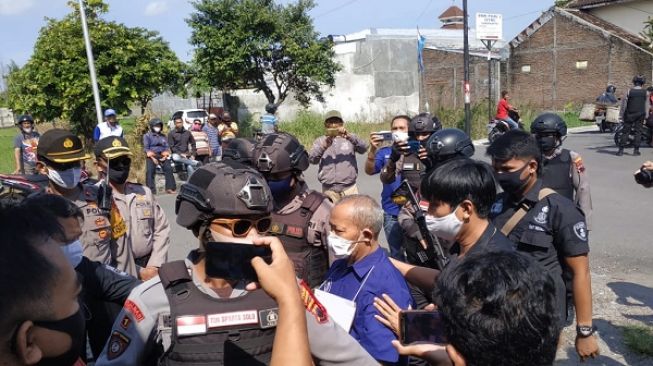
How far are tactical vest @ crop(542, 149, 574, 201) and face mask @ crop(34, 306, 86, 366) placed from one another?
146 inches

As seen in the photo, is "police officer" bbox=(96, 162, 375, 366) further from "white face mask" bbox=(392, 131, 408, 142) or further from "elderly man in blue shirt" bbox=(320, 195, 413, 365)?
"white face mask" bbox=(392, 131, 408, 142)

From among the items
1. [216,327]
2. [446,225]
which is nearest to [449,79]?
[446,225]

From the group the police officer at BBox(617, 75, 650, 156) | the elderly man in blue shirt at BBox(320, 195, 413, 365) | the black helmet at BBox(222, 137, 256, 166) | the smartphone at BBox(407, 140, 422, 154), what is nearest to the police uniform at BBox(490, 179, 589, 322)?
the elderly man in blue shirt at BBox(320, 195, 413, 365)

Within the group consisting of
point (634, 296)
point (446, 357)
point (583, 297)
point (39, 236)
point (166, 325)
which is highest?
point (39, 236)

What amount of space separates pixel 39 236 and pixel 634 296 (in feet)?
17.5

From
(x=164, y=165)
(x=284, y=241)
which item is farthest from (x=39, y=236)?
(x=164, y=165)

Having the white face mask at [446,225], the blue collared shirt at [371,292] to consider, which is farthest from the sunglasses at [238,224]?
the white face mask at [446,225]

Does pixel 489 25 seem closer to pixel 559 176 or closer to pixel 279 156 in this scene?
pixel 559 176

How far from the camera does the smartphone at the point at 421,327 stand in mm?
1711

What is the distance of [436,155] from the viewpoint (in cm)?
398

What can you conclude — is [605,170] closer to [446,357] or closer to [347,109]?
[446,357]

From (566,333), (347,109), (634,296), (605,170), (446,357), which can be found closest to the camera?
(446,357)

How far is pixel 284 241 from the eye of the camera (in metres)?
3.08

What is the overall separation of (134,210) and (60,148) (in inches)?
25.3
